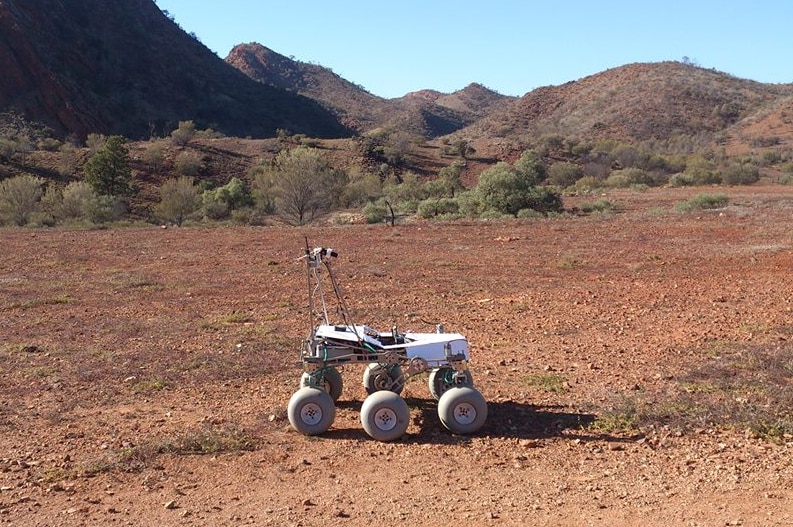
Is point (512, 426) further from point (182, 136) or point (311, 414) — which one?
point (182, 136)

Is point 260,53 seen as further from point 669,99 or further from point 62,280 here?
point 62,280

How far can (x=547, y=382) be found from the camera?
7.18 m

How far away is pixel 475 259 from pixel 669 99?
71.3 metres

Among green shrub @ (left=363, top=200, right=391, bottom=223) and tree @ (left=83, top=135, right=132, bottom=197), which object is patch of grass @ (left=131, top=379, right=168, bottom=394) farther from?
tree @ (left=83, top=135, right=132, bottom=197)

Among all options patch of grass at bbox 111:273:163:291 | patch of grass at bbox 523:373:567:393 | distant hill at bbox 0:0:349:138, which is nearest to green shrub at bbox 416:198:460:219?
patch of grass at bbox 111:273:163:291

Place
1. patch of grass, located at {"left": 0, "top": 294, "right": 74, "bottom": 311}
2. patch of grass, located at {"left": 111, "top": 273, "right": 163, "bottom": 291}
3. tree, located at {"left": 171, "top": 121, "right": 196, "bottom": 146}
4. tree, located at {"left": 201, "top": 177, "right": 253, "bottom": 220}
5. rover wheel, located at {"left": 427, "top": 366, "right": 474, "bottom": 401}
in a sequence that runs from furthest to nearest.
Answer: tree, located at {"left": 171, "top": 121, "right": 196, "bottom": 146} → tree, located at {"left": 201, "top": 177, "right": 253, "bottom": 220} → patch of grass, located at {"left": 111, "top": 273, "right": 163, "bottom": 291} → patch of grass, located at {"left": 0, "top": 294, "right": 74, "bottom": 311} → rover wheel, located at {"left": 427, "top": 366, "right": 474, "bottom": 401}

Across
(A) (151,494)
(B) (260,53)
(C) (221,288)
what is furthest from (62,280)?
(B) (260,53)

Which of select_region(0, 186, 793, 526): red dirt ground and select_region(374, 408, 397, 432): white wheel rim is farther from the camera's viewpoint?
select_region(374, 408, 397, 432): white wheel rim

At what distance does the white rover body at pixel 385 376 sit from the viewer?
5707 millimetres

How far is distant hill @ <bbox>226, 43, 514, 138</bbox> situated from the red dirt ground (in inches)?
3141

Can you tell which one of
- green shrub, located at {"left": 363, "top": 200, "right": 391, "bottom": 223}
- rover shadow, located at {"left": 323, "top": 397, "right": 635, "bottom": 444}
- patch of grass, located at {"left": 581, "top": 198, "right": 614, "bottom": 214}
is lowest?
rover shadow, located at {"left": 323, "top": 397, "right": 635, "bottom": 444}

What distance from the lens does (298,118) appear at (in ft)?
267

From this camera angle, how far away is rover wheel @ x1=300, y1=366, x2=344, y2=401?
6.12 meters

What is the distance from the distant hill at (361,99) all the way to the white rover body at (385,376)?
8651 centimetres
